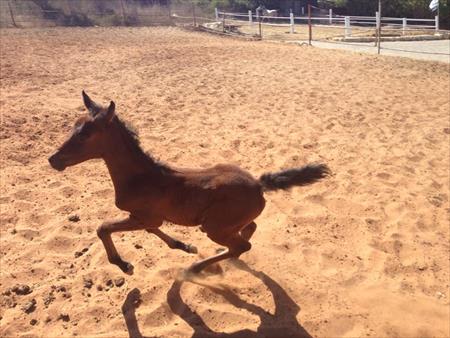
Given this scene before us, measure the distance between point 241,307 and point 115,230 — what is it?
3.88 ft

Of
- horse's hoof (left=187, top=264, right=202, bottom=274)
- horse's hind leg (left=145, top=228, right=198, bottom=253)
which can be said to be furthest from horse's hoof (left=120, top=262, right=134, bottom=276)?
horse's hoof (left=187, top=264, right=202, bottom=274)

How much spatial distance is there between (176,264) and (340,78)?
937 cm

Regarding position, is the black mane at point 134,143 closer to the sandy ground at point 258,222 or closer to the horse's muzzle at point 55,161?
the horse's muzzle at point 55,161

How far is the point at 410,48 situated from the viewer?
18391mm

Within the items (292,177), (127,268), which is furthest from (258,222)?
(127,268)

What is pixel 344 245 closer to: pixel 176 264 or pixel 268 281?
pixel 268 281

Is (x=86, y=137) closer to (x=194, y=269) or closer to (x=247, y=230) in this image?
(x=194, y=269)

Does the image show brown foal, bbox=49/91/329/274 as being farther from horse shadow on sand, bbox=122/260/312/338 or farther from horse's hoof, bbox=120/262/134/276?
horse shadow on sand, bbox=122/260/312/338

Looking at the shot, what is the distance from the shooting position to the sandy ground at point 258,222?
3359 millimetres

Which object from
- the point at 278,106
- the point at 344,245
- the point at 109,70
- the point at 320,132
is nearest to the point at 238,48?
the point at 109,70

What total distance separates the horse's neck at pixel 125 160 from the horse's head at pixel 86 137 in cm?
9

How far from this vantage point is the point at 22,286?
11.8 ft

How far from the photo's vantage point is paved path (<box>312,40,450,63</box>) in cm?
1597

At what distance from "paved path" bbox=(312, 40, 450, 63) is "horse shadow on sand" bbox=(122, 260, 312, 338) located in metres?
14.0
